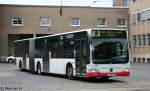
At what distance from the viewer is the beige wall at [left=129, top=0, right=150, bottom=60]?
57.2 metres

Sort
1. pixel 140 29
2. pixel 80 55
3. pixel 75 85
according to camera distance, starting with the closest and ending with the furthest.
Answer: pixel 75 85, pixel 80 55, pixel 140 29

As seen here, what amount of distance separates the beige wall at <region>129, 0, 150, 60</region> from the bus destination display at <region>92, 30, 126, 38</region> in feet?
113

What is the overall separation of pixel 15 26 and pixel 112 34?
44476 mm

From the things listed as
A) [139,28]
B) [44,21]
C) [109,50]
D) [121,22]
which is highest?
[44,21]

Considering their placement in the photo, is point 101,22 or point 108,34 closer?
point 108,34

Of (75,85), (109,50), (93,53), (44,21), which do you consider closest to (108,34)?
(109,50)

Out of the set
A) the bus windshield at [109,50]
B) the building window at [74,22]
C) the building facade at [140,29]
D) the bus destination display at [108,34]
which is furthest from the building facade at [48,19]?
the bus windshield at [109,50]

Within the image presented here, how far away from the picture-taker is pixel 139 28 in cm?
6097

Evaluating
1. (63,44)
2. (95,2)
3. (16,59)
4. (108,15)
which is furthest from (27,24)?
(63,44)

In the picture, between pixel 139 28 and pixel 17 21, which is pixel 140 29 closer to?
pixel 139 28

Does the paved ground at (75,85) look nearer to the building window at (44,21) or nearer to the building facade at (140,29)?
the building facade at (140,29)

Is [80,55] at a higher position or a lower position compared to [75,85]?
higher

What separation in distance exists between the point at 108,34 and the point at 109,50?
2.86 ft

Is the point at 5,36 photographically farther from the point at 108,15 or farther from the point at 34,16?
the point at 108,15
